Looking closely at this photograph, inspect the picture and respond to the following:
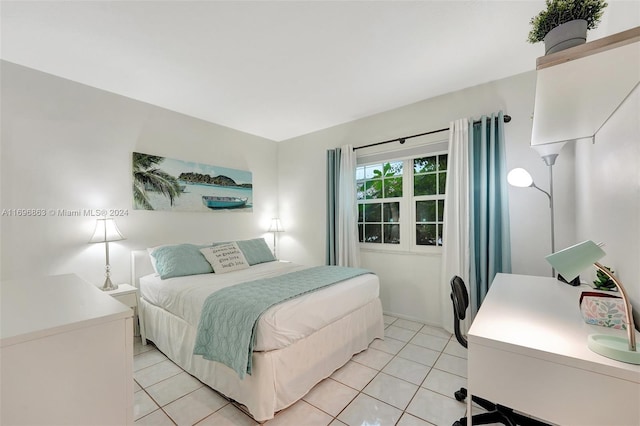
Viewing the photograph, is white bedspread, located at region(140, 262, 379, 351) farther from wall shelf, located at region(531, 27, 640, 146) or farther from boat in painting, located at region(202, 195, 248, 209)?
wall shelf, located at region(531, 27, 640, 146)

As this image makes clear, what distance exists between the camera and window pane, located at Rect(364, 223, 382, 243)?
11.6 feet

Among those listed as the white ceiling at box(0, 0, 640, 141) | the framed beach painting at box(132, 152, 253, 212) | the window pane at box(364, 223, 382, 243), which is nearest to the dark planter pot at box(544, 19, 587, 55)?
the white ceiling at box(0, 0, 640, 141)

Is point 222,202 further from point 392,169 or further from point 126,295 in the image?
point 392,169

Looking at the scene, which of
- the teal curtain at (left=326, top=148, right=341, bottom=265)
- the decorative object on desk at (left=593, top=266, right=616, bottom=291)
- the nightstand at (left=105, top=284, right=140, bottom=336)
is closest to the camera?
the decorative object on desk at (left=593, top=266, right=616, bottom=291)

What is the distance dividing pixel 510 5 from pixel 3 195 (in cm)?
409

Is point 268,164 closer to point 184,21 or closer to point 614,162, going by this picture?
point 184,21

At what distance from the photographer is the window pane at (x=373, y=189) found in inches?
140

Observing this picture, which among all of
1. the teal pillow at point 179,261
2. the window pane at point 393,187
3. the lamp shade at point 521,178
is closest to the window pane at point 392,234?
the window pane at point 393,187

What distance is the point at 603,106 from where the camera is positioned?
44.8 inches

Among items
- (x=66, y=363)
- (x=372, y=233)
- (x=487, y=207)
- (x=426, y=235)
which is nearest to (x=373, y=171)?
(x=372, y=233)

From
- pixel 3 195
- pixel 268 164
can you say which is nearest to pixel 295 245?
pixel 268 164

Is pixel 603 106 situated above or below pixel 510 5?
below

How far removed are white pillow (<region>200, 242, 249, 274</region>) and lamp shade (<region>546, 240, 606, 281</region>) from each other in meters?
2.76

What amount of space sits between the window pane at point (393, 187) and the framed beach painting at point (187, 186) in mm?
2057
